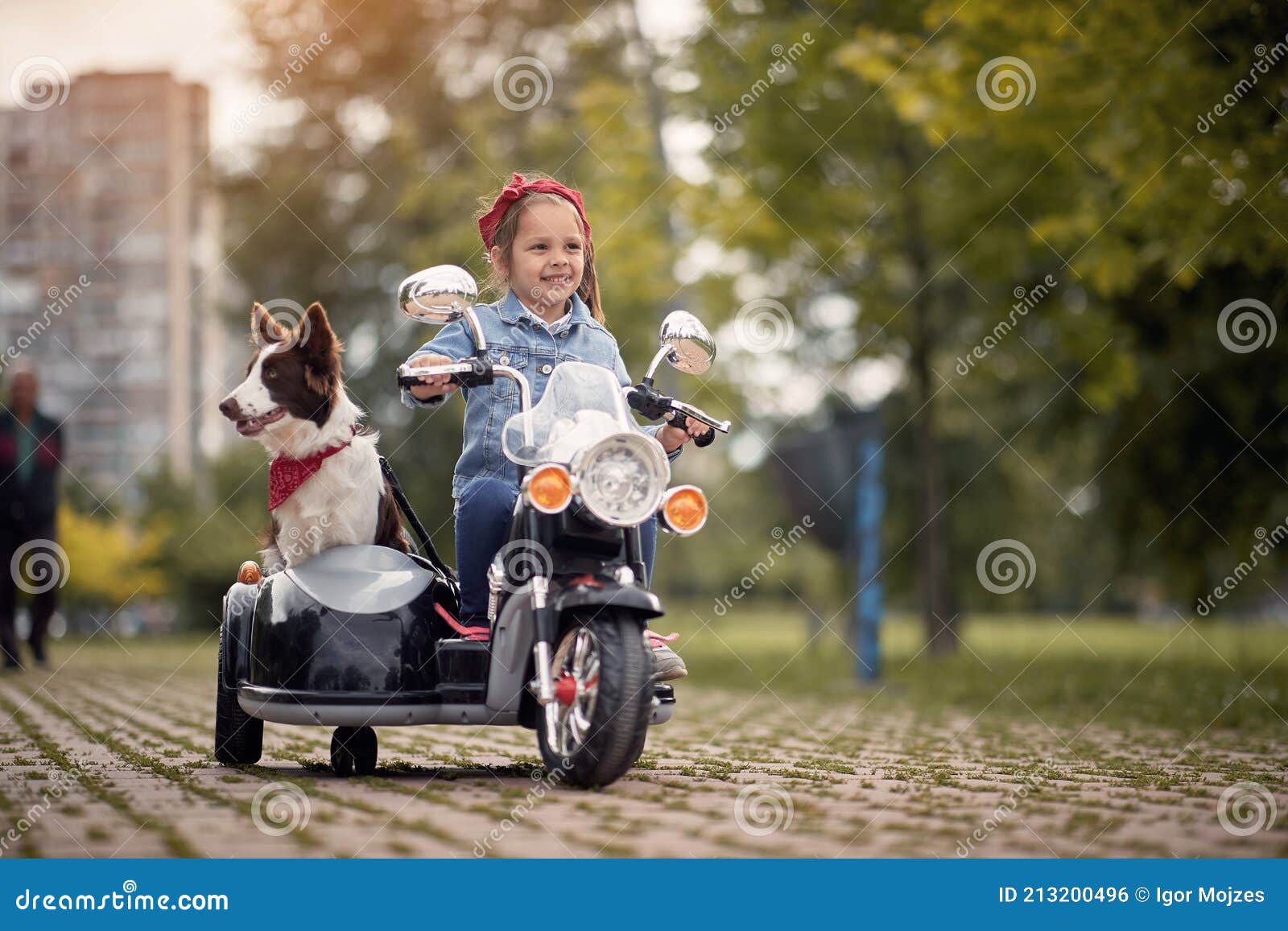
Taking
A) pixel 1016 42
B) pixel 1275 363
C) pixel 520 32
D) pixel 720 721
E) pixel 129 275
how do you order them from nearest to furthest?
1. pixel 720 721
2. pixel 1016 42
3. pixel 1275 363
4. pixel 520 32
5. pixel 129 275

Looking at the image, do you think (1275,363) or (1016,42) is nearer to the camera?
(1016,42)

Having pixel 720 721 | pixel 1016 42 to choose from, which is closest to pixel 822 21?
pixel 1016 42

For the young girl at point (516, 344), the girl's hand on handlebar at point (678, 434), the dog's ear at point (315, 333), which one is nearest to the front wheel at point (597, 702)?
the young girl at point (516, 344)

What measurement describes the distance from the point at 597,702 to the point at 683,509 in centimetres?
69

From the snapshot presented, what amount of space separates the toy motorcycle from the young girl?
140 mm

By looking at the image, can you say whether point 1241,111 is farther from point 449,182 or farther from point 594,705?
point 449,182

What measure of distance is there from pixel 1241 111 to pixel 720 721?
4754mm

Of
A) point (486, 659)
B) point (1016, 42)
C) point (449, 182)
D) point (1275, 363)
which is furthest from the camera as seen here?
point (449, 182)

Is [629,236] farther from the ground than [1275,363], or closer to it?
farther from the ground

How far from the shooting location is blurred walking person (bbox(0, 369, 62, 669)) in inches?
458

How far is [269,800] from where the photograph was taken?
4.26m

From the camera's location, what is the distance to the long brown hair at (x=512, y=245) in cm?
524

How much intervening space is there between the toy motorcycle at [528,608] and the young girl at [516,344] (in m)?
0.14

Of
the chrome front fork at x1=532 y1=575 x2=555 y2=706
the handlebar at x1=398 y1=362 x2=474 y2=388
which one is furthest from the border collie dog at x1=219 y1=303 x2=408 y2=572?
the chrome front fork at x1=532 y1=575 x2=555 y2=706
